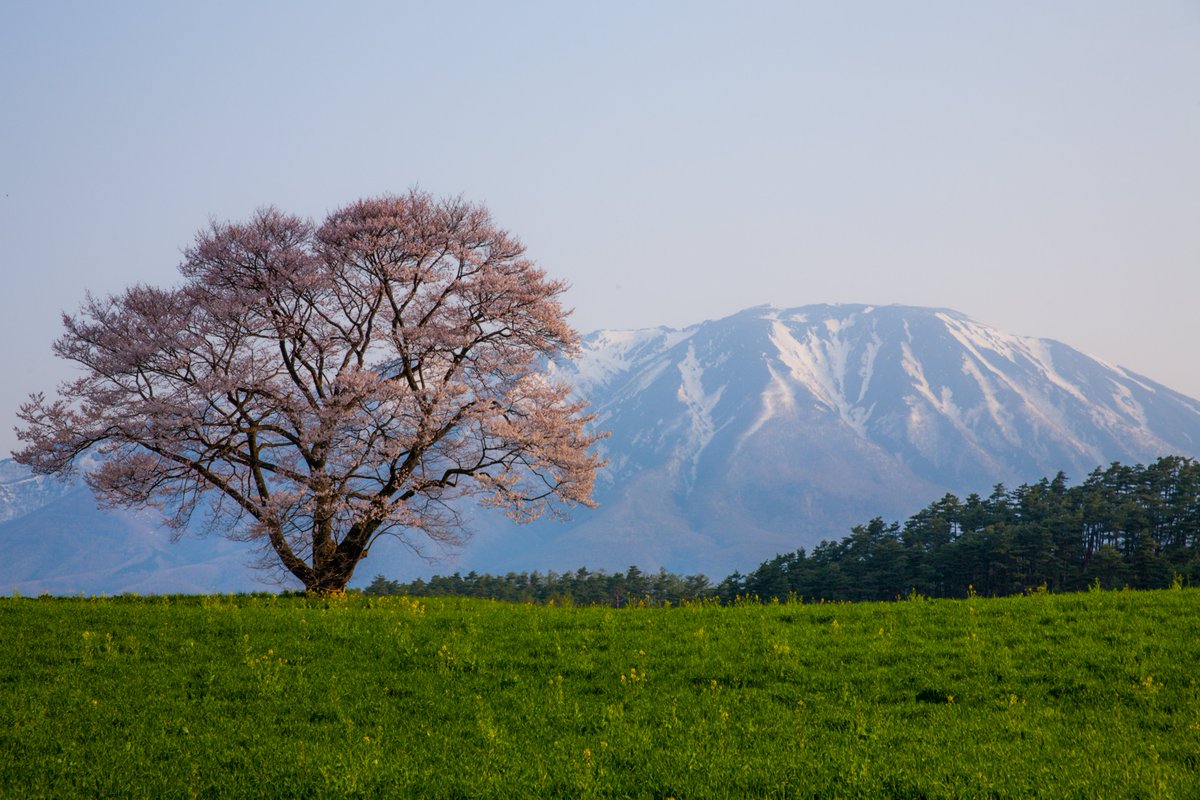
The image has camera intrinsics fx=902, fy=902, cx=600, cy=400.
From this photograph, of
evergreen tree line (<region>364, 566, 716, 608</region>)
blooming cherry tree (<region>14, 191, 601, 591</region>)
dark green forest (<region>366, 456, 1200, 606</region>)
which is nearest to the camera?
blooming cherry tree (<region>14, 191, 601, 591</region>)

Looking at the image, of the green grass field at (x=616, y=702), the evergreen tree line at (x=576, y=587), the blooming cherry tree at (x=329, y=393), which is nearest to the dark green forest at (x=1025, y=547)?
the evergreen tree line at (x=576, y=587)

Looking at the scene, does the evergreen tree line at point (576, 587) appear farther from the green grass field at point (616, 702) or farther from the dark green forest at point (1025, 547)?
the green grass field at point (616, 702)

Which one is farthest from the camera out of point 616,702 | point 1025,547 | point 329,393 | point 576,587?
point 576,587

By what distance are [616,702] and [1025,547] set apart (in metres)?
82.8

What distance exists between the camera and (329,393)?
30.0 metres

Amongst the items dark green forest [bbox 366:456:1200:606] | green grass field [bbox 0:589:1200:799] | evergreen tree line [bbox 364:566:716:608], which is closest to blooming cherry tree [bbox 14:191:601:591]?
green grass field [bbox 0:589:1200:799]

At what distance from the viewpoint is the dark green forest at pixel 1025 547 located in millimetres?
85750

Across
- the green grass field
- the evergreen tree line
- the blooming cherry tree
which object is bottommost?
the evergreen tree line

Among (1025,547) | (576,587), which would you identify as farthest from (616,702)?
Result: (576,587)

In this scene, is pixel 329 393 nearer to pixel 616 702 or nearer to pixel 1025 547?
pixel 616 702

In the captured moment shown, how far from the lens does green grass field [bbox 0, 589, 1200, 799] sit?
11.2m

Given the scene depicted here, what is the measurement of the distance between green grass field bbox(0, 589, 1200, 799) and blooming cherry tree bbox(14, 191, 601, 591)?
872 cm

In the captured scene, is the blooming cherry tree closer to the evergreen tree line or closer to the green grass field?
the green grass field

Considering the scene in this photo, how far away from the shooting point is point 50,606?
22.7m
